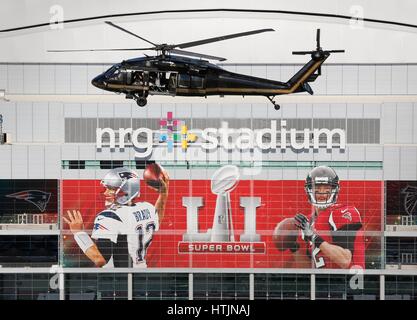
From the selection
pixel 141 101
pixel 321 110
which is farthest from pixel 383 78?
pixel 141 101

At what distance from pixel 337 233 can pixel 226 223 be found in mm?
672

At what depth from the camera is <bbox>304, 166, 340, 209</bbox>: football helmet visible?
4.43 m

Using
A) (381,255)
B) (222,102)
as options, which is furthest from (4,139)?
(381,255)

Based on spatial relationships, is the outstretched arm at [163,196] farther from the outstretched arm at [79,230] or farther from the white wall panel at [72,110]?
the white wall panel at [72,110]

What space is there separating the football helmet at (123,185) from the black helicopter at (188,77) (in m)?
0.51

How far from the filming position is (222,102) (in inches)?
172

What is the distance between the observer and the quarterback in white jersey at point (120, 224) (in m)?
4.50

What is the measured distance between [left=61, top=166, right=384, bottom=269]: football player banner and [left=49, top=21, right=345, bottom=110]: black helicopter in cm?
53

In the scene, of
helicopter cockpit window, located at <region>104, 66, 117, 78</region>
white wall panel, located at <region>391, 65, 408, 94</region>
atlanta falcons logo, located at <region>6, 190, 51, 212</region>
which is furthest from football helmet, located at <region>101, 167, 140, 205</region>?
white wall panel, located at <region>391, 65, 408, 94</region>

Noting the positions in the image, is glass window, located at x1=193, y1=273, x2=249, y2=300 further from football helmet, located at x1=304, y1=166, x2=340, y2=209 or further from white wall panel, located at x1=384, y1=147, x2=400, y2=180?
white wall panel, located at x1=384, y1=147, x2=400, y2=180

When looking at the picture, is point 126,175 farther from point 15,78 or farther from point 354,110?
point 354,110

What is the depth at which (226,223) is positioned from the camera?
14.8ft

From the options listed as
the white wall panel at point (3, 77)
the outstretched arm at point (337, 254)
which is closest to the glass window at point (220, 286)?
the outstretched arm at point (337, 254)
